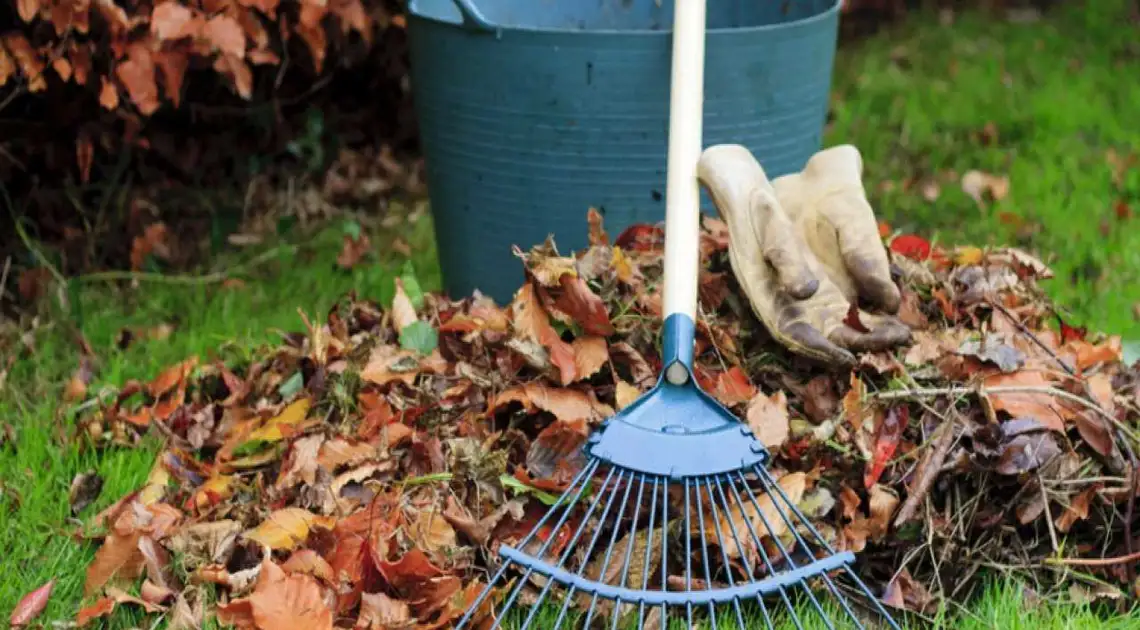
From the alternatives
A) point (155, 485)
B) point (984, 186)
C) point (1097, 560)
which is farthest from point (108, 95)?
point (984, 186)

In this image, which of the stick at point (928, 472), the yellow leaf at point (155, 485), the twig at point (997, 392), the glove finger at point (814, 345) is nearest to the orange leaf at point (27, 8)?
the yellow leaf at point (155, 485)

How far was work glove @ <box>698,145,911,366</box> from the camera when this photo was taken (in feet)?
6.52

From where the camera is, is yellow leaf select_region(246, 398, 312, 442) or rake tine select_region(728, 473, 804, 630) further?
yellow leaf select_region(246, 398, 312, 442)

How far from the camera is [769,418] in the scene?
195 cm

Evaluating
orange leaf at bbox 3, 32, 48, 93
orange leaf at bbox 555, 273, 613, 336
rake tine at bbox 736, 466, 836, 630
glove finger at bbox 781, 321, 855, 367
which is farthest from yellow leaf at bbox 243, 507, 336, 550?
orange leaf at bbox 3, 32, 48, 93

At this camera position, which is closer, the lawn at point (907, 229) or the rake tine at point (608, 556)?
the rake tine at point (608, 556)

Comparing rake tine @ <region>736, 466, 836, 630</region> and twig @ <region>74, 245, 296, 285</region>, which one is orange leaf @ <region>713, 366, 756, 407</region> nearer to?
rake tine @ <region>736, 466, 836, 630</region>

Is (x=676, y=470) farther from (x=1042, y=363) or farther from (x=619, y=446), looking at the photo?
(x=1042, y=363)

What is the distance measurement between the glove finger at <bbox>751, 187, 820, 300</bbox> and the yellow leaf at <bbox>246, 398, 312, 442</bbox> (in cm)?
89

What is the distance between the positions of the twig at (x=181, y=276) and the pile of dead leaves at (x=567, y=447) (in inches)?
28.4

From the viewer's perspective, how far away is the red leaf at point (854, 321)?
1997 millimetres

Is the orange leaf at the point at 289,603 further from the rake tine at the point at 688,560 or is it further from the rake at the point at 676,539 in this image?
the rake tine at the point at 688,560

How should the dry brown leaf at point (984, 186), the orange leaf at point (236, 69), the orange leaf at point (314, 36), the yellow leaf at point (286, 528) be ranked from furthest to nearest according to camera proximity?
the dry brown leaf at point (984, 186) < the orange leaf at point (314, 36) < the orange leaf at point (236, 69) < the yellow leaf at point (286, 528)

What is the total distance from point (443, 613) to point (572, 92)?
3.69ft
